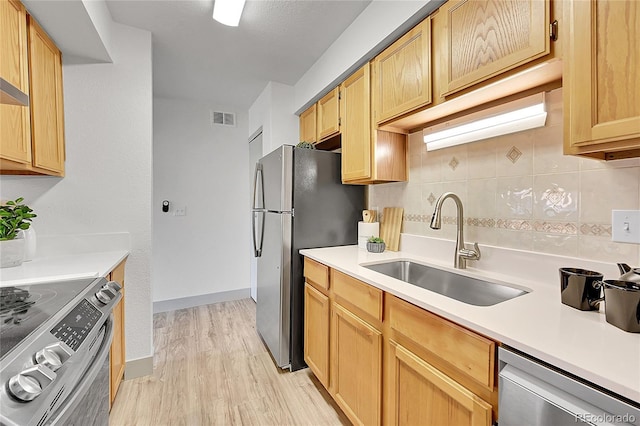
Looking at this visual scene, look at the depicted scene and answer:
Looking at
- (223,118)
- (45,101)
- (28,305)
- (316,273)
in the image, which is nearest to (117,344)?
(28,305)

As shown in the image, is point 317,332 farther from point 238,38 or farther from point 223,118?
point 223,118

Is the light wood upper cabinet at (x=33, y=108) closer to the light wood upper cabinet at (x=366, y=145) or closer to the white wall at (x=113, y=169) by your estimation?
the white wall at (x=113, y=169)

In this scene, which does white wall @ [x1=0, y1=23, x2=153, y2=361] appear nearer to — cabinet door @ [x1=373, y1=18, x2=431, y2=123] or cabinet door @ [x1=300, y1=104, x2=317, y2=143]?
cabinet door @ [x1=300, y1=104, x2=317, y2=143]

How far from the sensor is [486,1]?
1.15 metres

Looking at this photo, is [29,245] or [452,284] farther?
[29,245]

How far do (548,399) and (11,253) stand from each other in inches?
91.0

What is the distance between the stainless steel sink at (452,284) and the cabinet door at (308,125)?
4.90 feet

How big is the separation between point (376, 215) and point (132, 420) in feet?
6.67

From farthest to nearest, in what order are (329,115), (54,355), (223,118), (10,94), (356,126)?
(223,118) → (329,115) → (356,126) → (10,94) → (54,355)

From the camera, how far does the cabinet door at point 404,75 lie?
144cm

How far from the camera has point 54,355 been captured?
701 mm

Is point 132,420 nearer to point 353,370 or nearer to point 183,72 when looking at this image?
point 353,370

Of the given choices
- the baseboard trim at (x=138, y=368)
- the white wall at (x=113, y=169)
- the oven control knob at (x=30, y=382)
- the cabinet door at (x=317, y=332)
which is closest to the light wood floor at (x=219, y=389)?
the baseboard trim at (x=138, y=368)

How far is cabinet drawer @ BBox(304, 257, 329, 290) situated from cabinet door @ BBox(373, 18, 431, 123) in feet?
3.32
